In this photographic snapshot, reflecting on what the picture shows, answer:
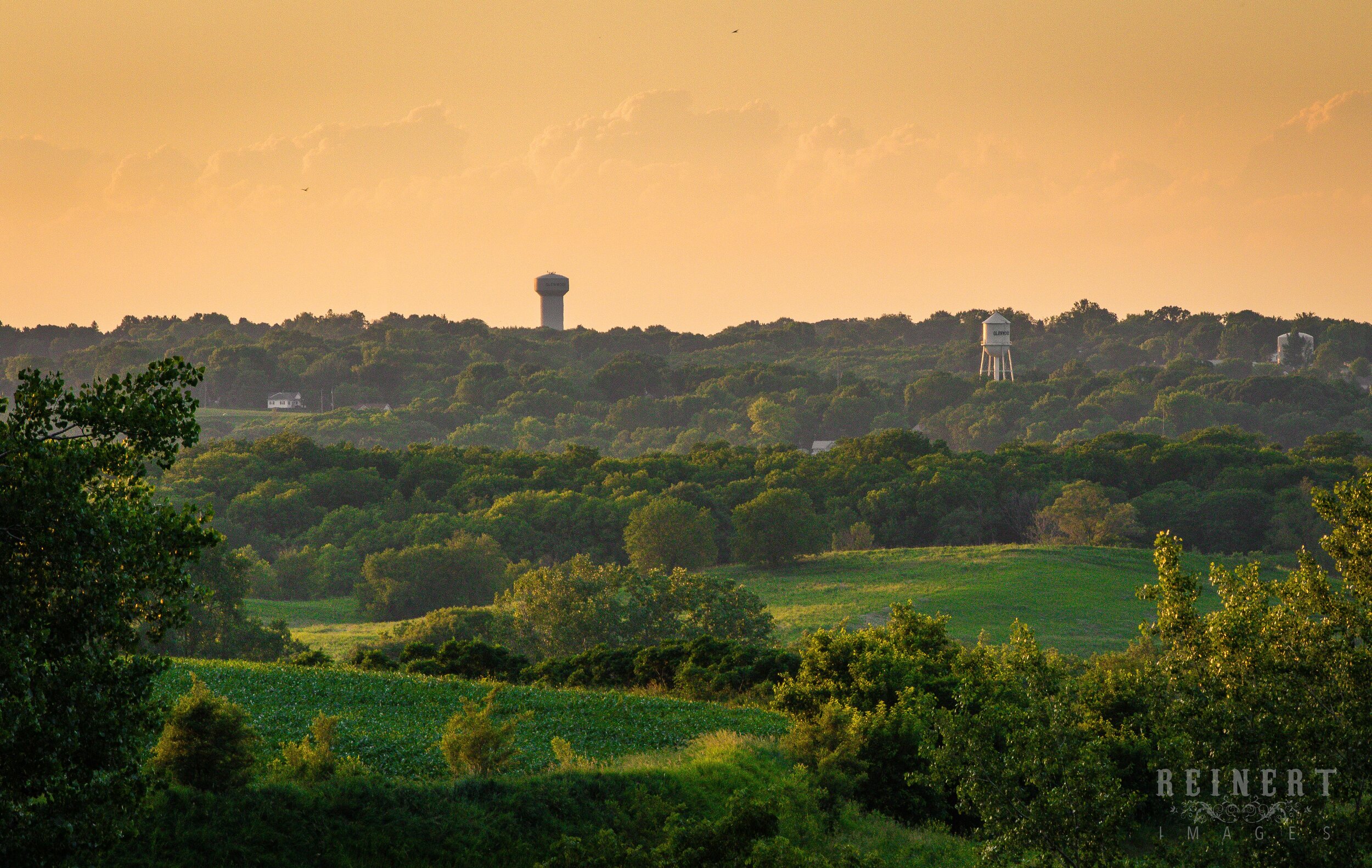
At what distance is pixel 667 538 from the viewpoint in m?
88.1

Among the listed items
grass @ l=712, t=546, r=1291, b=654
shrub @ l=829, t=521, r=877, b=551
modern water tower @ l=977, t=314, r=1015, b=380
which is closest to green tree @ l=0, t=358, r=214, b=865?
grass @ l=712, t=546, r=1291, b=654

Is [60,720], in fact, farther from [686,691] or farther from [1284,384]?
[1284,384]

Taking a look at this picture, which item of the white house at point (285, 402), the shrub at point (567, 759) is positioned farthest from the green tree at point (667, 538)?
the white house at point (285, 402)

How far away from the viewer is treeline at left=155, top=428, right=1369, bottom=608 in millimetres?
88750

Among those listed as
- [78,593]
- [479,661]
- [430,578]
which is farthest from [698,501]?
[78,593]

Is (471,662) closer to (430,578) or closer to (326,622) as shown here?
(326,622)

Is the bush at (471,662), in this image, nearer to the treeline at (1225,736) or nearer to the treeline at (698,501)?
the treeline at (1225,736)

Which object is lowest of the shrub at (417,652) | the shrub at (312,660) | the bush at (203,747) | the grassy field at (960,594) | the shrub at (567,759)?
the grassy field at (960,594)

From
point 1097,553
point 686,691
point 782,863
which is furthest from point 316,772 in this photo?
point 1097,553

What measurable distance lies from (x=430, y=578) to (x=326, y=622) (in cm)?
803

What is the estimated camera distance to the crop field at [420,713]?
27766 millimetres

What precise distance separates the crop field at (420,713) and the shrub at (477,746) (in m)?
0.88

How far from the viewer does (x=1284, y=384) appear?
170 m

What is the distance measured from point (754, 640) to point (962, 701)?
35261 mm
